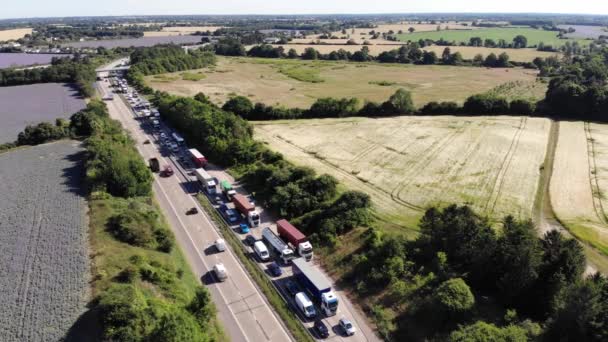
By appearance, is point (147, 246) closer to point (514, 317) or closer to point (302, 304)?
point (302, 304)

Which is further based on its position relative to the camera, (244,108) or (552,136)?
(244,108)

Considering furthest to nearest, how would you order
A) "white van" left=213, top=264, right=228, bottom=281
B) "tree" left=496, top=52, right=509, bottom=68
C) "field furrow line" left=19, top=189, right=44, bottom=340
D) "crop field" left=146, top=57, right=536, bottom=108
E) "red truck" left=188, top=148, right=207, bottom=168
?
"tree" left=496, top=52, right=509, bottom=68, "crop field" left=146, top=57, right=536, bottom=108, "red truck" left=188, top=148, right=207, bottom=168, "white van" left=213, top=264, right=228, bottom=281, "field furrow line" left=19, top=189, right=44, bottom=340

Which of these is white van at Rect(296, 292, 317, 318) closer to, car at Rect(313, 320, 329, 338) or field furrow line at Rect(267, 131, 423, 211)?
car at Rect(313, 320, 329, 338)

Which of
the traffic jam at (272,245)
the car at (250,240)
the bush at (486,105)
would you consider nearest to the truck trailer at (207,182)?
the traffic jam at (272,245)

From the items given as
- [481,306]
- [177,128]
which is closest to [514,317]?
[481,306]

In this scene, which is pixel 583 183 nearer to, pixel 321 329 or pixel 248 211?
pixel 248 211

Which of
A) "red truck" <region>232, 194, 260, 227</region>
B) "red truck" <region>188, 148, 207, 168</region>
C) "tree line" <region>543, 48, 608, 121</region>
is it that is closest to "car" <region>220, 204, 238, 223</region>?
"red truck" <region>232, 194, 260, 227</region>
